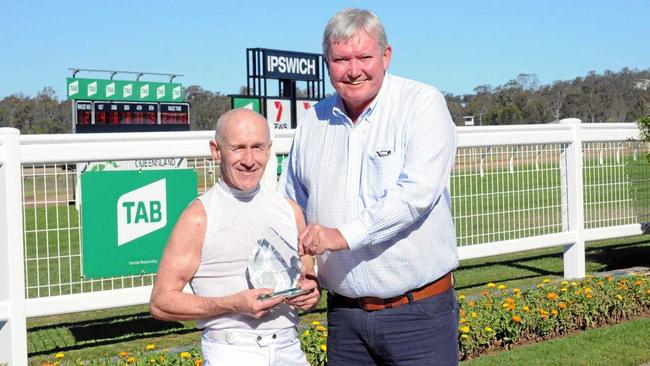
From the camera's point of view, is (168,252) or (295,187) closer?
(168,252)

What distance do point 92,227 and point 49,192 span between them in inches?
18.1

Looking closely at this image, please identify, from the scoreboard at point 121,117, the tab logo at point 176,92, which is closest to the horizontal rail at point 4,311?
the scoreboard at point 121,117

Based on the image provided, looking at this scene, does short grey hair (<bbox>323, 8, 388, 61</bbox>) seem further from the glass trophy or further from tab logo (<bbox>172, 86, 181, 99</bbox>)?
tab logo (<bbox>172, 86, 181, 99</bbox>)

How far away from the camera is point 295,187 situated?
11.4ft

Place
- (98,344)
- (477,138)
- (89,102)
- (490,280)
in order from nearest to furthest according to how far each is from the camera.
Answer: (98,344) → (477,138) → (490,280) → (89,102)

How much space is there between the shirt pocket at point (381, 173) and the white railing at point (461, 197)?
3.20m

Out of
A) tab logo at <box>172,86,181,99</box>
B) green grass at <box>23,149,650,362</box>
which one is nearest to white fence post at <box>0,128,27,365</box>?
green grass at <box>23,149,650,362</box>

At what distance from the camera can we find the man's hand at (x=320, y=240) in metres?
2.88

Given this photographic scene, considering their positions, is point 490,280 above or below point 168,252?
below

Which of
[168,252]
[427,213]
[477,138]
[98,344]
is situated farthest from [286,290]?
[477,138]

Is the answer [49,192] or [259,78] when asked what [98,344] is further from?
[259,78]

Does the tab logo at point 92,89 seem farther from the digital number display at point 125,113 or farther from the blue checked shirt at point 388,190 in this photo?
the blue checked shirt at point 388,190

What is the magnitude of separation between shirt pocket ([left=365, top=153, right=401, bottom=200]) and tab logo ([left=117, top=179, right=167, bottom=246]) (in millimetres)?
3355

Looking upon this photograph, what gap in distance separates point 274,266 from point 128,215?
3522 millimetres
